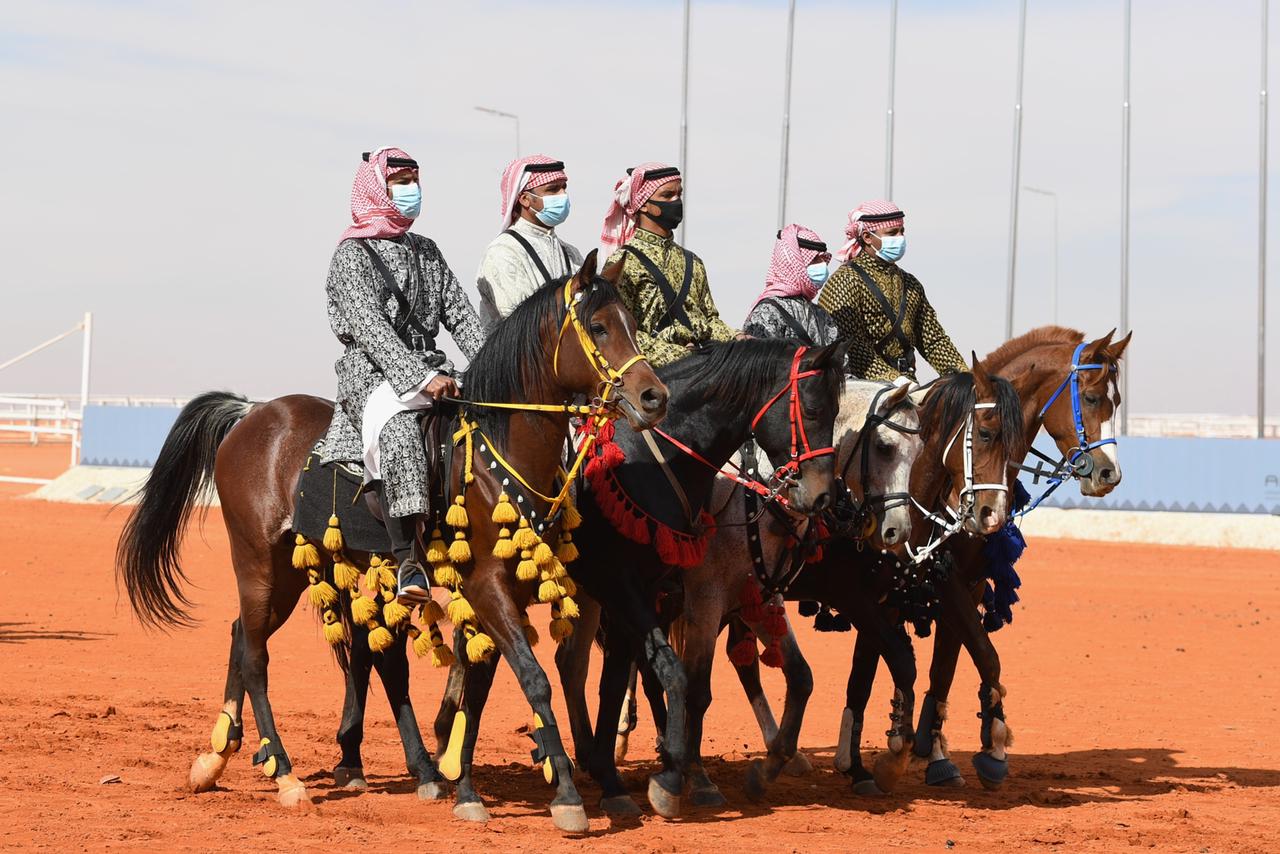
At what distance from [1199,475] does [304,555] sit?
2084cm

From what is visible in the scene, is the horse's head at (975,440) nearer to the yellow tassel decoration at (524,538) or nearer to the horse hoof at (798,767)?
the horse hoof at (798,767)

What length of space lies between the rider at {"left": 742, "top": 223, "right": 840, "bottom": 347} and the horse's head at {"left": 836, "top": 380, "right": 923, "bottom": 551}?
2.98ft

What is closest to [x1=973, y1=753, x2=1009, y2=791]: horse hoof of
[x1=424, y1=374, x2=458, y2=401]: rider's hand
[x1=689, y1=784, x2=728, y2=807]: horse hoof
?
[x1=689, y1=784, x2=728, y2=807]: horse hoof

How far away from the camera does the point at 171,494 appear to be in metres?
9.38

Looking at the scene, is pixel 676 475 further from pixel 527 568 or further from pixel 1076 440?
pixel 1076 440

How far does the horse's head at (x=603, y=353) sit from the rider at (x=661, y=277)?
1.08 m

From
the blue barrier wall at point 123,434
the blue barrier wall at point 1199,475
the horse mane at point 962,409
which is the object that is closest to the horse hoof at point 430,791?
the horse mane at point 962,409

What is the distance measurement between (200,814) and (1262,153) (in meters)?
30.4

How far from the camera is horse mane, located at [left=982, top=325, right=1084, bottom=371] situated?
988cm

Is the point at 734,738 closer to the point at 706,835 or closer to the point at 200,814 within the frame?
the point at 706,835

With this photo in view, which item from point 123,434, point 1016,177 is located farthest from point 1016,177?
point 123,434

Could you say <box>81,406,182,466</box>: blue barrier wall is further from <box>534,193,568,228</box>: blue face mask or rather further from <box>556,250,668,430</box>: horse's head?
<box>556,250,668,430</box>: horse's head

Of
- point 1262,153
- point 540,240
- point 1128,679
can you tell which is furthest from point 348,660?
point 1262,153

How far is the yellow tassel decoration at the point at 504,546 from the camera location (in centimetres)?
Result: 734
